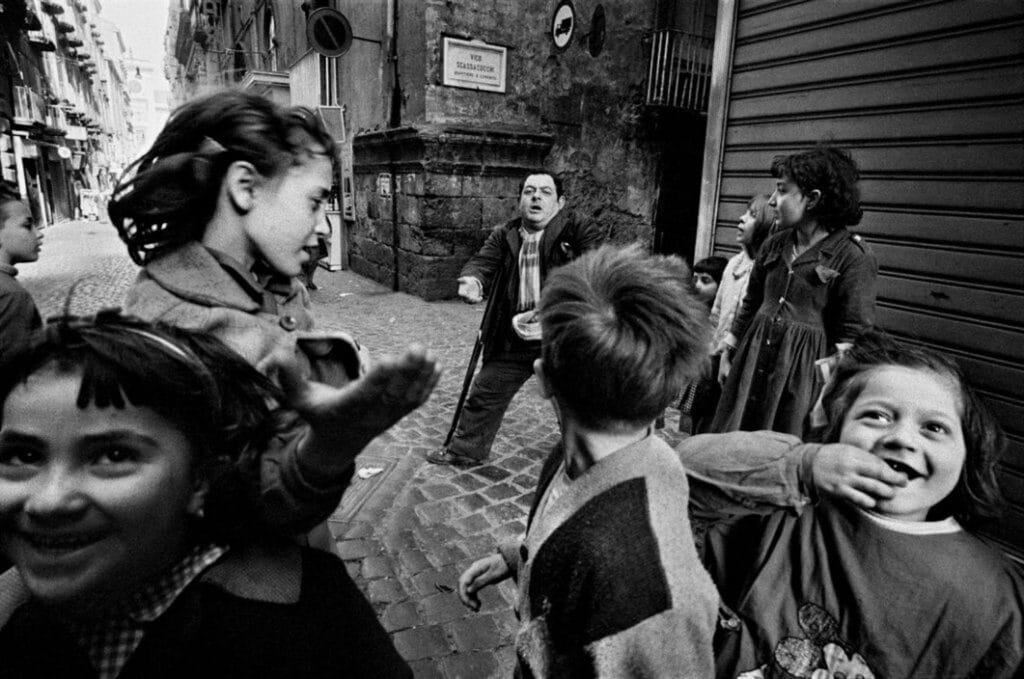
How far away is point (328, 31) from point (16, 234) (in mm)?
8662

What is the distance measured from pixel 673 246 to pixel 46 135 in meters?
28.3

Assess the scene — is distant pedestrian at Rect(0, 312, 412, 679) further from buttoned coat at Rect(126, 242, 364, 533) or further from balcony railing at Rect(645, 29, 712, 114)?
balcony railing at Rect(645, 29, 712, 114)

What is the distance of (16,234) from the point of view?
3.00 metres

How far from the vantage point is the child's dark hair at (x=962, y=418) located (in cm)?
121

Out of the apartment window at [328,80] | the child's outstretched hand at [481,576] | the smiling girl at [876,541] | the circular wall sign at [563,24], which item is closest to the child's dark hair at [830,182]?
the smiling girl at [876,541]

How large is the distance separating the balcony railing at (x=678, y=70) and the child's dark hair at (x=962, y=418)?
9484mm

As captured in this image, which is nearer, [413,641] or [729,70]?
[413,641]

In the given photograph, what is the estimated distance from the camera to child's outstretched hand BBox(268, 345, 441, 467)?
694 millimetres

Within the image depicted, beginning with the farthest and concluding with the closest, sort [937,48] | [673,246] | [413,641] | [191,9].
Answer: [191,9]
[673,246]
[937,48]
[413,641]

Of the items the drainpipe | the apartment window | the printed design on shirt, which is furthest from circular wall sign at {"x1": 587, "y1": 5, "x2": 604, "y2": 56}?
the printed design on shirt

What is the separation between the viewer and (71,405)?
824mm

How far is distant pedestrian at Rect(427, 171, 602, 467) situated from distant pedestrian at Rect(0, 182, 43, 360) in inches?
88.1

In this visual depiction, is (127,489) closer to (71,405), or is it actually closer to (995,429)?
(71,405)

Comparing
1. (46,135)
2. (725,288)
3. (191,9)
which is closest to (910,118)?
(725,288)
